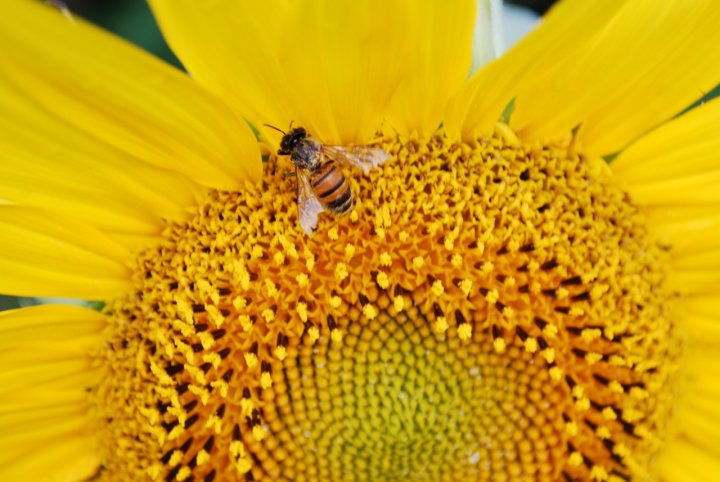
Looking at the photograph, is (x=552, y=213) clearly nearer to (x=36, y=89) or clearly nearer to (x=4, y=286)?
(x=36, y=89)

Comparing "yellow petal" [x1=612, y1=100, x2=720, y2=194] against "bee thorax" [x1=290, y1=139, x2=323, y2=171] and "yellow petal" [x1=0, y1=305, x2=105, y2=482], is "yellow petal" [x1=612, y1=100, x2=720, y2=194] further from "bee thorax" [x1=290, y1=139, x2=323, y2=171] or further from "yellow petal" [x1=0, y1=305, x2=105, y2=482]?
"yellow petal" [x1=0, y1=305, x2=105, y2=482]

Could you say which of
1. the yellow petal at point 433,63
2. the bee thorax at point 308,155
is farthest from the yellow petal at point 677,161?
the bee thorax at point 308,155

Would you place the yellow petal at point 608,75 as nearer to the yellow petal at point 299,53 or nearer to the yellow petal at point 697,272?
the yellow petal at point 299,53

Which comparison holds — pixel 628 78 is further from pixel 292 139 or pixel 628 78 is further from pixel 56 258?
pixel 56 258

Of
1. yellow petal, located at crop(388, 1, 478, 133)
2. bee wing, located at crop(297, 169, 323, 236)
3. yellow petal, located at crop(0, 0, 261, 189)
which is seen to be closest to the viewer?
yellow petal, located at crop(0, 0, 261, 189)

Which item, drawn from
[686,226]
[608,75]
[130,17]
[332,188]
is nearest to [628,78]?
[608,75]

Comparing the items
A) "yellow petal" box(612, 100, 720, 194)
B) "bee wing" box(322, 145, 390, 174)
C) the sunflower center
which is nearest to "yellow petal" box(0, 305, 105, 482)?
the sunflower center
